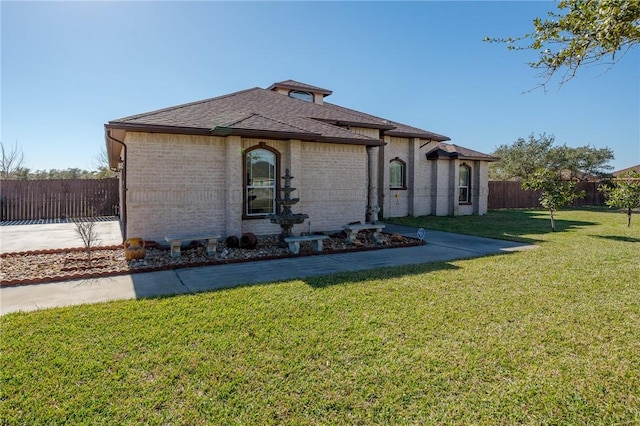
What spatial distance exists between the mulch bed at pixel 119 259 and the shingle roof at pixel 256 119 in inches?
122

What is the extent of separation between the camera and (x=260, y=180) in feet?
33.6

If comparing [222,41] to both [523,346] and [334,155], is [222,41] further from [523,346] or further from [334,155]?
[523,346]

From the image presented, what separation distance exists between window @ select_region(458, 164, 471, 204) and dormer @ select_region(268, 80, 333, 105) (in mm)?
9337

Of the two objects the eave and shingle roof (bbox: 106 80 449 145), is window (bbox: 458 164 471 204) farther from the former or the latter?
the eave

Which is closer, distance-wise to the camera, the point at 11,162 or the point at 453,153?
the point at 453,153

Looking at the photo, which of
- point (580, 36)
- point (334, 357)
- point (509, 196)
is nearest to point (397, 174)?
point (509, 196)

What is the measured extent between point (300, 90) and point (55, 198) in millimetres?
14538

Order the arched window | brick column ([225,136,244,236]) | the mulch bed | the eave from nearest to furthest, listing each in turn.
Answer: the mulch bed → the eave → brick column ([225,136,244,236]) → the arched window

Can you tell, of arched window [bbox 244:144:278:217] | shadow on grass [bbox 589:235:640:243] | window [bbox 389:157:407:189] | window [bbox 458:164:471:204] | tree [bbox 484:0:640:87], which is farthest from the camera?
window [bbox 458:164:471:204]

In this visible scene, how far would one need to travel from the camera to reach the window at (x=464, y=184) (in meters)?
20.5

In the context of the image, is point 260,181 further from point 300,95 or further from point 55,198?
point 55,198

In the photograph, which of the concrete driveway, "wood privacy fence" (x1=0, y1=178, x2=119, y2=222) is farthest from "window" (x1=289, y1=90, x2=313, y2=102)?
"wood privacy fence" (x1=0, y1=178, x2=119, y2=222)

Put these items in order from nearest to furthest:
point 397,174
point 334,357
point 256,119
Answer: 1. point 334,357
2. point 256,119
3. point 397,174

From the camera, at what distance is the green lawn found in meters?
2.68
